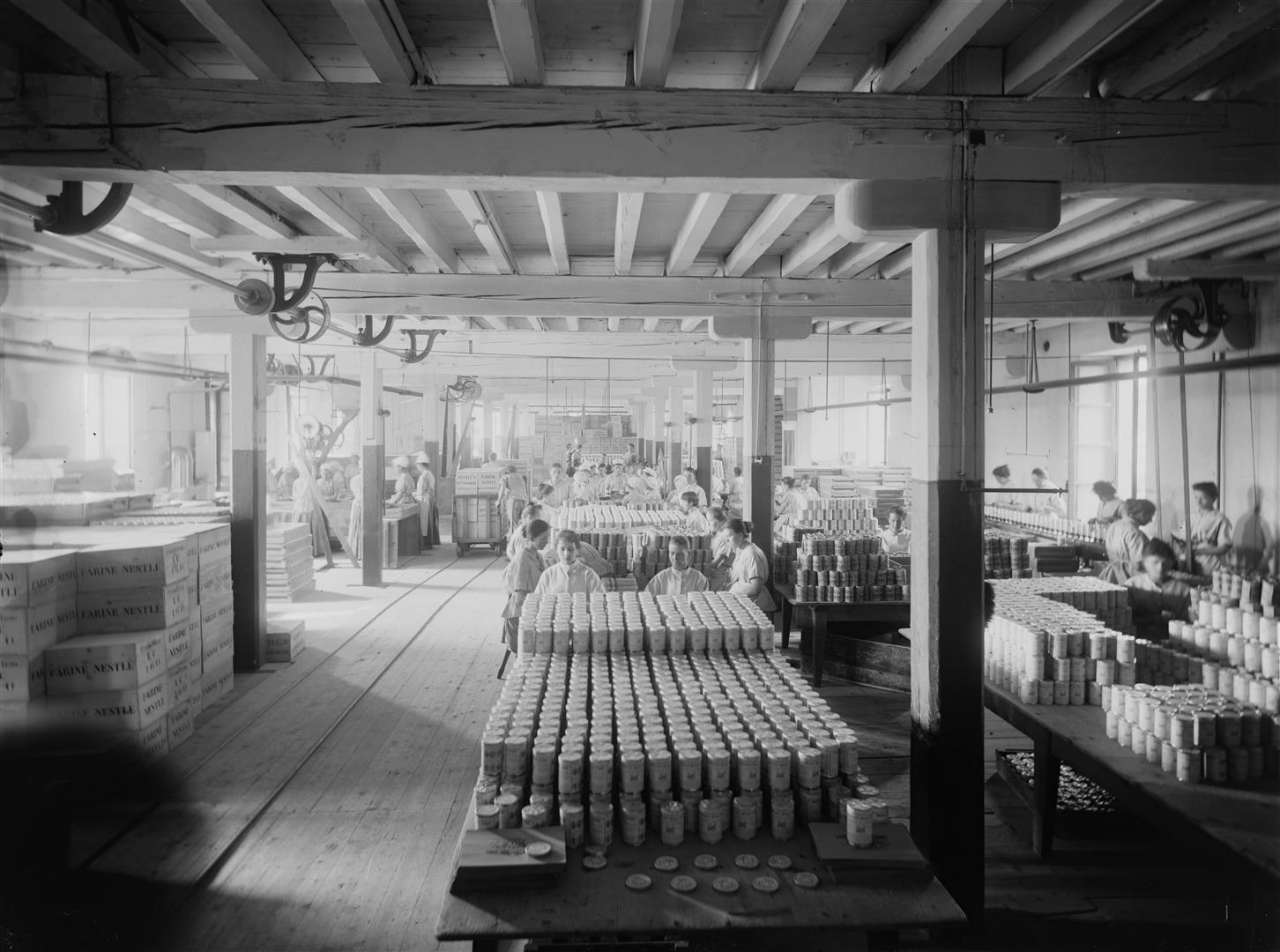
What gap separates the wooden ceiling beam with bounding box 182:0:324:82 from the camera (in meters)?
3.34

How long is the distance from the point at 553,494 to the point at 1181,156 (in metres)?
14.3

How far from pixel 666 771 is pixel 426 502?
15039 mm

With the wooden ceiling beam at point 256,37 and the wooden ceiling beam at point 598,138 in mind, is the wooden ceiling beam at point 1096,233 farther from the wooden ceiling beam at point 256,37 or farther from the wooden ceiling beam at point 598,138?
the wooden ceiling beam at point 256,37

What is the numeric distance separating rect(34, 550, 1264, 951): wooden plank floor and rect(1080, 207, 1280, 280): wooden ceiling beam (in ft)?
15.2

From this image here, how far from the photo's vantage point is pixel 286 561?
38.9ft

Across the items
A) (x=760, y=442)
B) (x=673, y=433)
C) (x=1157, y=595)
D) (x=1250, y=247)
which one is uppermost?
(x=1250, y=247)

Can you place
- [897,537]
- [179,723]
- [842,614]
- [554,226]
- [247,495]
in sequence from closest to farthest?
[554,226] → [179,723] → [842,614] → [247,495] → [897,537]

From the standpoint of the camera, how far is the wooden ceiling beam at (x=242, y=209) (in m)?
5.47

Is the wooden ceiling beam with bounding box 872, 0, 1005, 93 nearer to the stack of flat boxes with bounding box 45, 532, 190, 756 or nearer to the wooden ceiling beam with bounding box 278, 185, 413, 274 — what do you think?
the wooden ceiling beam with bounding box 278, 185, 413, 274

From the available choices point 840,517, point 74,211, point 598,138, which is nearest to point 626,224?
point 598,138

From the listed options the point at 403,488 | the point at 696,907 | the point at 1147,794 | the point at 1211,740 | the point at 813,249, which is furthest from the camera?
the point at 403,488

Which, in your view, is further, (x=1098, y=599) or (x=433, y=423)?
(x=433, y=423)

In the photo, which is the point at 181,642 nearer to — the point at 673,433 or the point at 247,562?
the point at 247,562

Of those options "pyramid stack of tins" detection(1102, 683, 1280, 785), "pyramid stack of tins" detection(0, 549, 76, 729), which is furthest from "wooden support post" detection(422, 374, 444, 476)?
"pyramid stack of tins" detection(1102, 683, 1280, 785)
